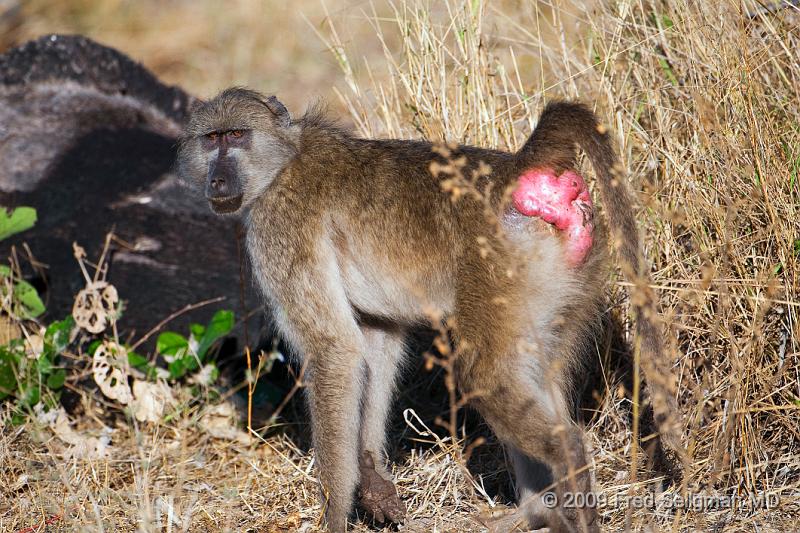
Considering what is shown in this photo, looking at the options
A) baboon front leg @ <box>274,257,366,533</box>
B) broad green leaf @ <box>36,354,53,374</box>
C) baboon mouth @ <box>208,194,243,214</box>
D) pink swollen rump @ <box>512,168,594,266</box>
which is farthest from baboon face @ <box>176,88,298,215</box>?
broad green leaf @ <box>36,354,53,374</box>

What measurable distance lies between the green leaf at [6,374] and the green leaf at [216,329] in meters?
0.85

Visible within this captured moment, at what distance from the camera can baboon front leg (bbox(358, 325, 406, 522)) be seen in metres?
3.50

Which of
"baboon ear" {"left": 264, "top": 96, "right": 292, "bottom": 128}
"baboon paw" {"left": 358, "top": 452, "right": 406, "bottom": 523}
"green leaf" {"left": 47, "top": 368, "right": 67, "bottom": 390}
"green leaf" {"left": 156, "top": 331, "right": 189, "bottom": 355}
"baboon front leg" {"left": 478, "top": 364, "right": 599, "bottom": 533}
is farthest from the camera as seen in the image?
"green leaf" {"left": 156, "top": 331, "right": 189, "bottom": 355}

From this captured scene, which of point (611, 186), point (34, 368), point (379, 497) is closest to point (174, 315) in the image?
point (34, 368)

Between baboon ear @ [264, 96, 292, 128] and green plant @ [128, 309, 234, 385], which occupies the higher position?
baboon ear @ [264, 96, 292, 128]

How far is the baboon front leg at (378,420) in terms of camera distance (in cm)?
350

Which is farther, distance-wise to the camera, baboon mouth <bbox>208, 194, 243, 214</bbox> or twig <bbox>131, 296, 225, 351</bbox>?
twig <bbox>131, 296, 225, 351</bbox>

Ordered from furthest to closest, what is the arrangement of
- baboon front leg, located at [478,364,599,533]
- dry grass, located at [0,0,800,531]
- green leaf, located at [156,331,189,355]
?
green leaf, located at [156,331,189,355]
dry grass, located at [0,0,800,531]
baboon front leg, located at [478,364,599,533]

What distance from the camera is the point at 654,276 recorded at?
371 centimetres

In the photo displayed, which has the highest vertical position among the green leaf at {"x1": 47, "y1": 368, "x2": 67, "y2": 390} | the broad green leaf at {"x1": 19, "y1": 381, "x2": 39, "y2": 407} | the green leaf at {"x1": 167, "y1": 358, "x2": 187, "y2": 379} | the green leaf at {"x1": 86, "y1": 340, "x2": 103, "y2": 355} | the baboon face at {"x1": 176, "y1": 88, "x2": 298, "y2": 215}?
the baboon face at {"x1": 176, "y1": 88, "x2": 298, "y2": 215}

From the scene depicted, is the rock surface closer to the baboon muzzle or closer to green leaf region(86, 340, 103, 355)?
green leaf region(86, 340, 103, 355)

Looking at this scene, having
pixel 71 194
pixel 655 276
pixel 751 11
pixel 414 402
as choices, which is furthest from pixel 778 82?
pixel 71 194

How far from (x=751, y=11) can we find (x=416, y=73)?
4.83 feet

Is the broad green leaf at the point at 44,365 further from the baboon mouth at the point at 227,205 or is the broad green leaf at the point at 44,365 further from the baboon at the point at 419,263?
the baboon mouth at the point at 227,205
